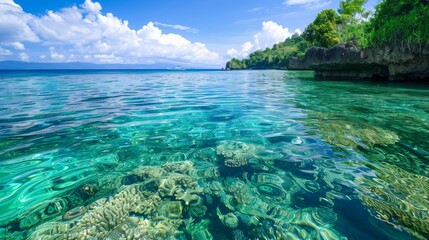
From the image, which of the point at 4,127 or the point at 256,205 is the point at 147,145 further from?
the point at 4,127

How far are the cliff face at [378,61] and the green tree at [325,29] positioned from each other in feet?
70.7

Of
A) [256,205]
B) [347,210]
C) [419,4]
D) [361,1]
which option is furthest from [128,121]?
[361,1]

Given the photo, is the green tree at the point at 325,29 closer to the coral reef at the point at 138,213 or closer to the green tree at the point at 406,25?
the green tree at the point at 406,25

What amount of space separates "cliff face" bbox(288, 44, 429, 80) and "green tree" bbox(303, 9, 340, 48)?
21.5 metres

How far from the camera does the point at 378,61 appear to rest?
15234 mm

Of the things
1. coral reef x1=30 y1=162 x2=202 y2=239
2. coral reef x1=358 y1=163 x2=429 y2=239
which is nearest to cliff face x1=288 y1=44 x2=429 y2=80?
coral reef x1=358 y1=163 x2=429 y2=239

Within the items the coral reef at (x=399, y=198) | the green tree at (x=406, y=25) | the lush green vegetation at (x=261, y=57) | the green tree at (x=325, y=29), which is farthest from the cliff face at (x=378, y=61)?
the lush green vegetation at (x=261, y=57)

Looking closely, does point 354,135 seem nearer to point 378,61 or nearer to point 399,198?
point 399,198

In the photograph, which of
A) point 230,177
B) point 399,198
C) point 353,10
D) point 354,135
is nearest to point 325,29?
point 353,10

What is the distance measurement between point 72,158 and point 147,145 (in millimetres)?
1272

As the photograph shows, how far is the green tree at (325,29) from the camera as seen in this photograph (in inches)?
1515

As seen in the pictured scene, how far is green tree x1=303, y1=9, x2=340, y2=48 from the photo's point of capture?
38469mm

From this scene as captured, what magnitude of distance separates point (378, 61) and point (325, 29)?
28401 mm

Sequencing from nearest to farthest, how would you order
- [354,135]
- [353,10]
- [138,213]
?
[138,213], [354,135], [353,10]
